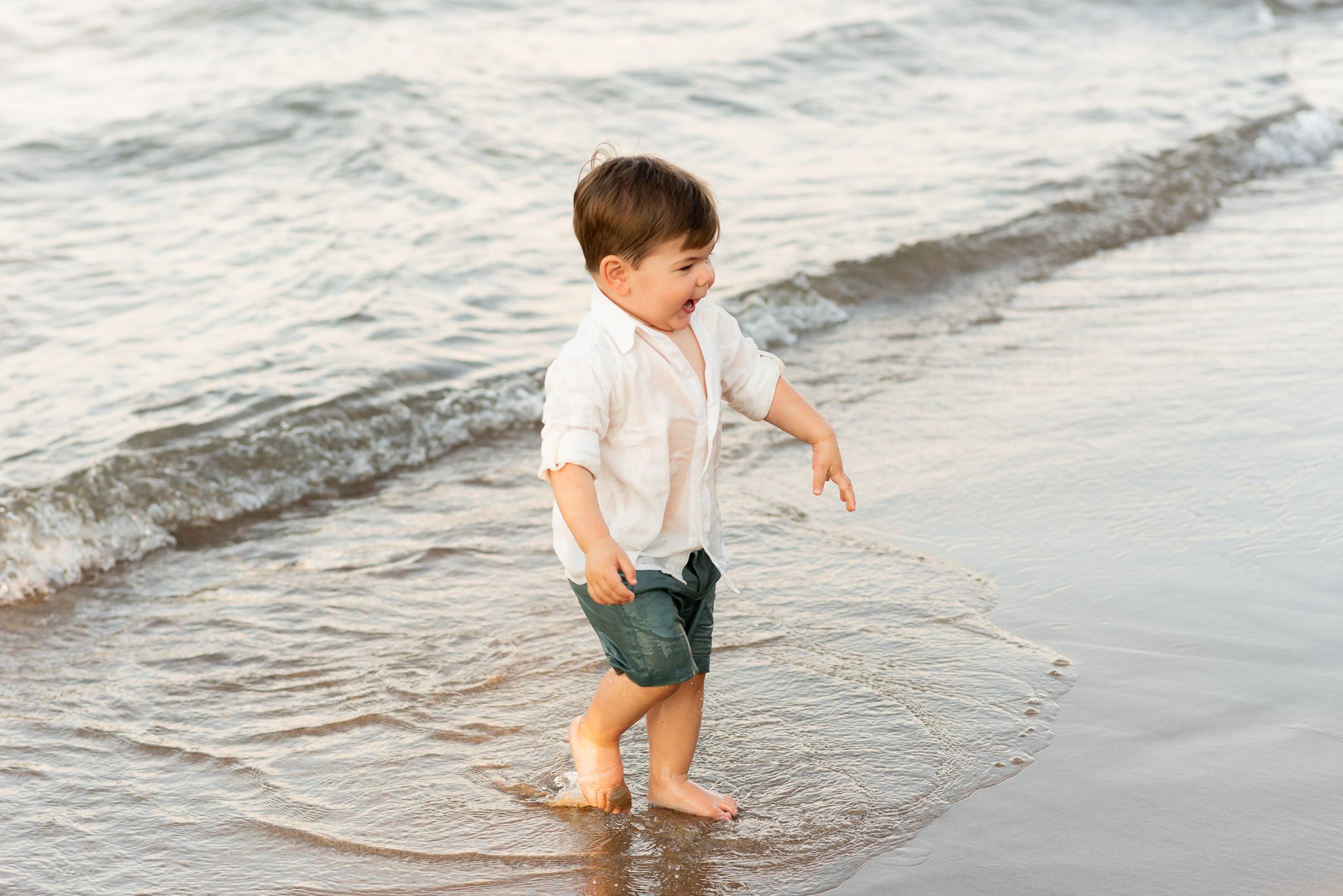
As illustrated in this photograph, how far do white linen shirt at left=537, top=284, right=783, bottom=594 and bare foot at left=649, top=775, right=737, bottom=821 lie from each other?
46cm

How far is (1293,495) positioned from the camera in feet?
13.1

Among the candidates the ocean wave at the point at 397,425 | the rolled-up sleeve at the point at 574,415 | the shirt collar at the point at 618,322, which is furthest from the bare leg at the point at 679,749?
the ocean wave at the point at 397,425

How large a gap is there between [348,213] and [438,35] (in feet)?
18.4

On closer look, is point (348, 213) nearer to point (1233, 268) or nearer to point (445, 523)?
point (445, 523)

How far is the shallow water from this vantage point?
9.67 ft

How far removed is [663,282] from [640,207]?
161mm

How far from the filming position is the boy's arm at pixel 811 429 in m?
2.79

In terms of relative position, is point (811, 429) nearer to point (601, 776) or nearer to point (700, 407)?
point (700, 407)

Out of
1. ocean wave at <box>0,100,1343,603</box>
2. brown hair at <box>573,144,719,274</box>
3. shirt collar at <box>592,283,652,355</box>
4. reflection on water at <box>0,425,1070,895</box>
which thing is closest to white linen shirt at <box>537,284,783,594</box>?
shirt collar at <box>592,283,652,355</box>

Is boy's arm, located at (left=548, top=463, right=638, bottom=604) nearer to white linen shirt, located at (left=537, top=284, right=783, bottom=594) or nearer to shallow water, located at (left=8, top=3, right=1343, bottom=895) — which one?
white linen shirt, located at (left=537, top=284, right=783, bottom=594)

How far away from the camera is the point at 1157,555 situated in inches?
148

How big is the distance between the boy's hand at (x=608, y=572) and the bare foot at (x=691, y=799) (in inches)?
23.5

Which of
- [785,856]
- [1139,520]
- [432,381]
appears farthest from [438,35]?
[785,856]

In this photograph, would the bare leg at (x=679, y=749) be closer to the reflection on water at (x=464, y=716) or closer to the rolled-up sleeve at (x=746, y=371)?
the reflection on water at (x=464, y=716)
